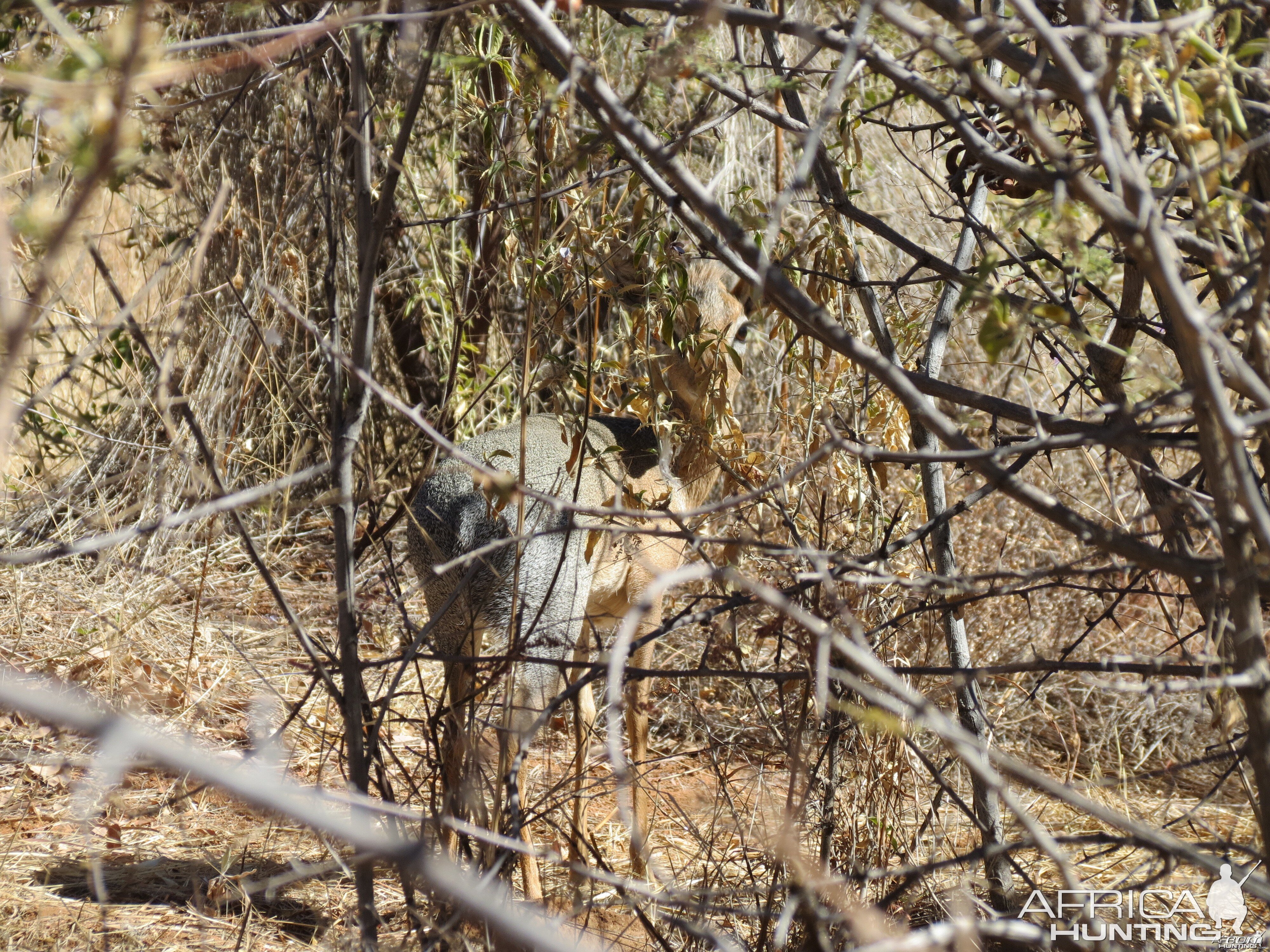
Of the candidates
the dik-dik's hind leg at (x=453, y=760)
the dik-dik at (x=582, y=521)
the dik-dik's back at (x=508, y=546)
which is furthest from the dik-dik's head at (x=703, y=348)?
the dik-dik's hind leg at (x=453, y=760)

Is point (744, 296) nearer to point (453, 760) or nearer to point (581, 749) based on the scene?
point (581, 749)

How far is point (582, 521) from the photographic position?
3.81m

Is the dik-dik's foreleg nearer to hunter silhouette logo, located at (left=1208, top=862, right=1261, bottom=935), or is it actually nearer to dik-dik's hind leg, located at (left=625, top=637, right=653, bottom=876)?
dik-dik's hind leg, located at (left=625, top=637, right=653, bottom=876)

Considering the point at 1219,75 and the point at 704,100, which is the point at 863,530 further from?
the point at 1219,75

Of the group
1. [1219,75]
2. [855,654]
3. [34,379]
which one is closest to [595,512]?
[855,654]

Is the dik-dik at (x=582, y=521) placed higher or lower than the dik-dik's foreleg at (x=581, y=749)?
higher

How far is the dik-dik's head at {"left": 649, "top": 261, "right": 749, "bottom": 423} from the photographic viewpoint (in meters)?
2.76

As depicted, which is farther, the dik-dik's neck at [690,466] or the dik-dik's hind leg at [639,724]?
the dik-dik's hind leg at [639,724]

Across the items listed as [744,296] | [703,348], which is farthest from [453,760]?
[744,296]

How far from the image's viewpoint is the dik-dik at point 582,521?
9.78ft

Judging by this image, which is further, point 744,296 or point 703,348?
point 744,296

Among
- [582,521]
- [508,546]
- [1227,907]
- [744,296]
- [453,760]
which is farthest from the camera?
[744,296]

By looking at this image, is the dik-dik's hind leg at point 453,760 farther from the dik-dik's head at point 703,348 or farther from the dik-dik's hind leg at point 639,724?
the dik-dik's hind leg at point 639,724

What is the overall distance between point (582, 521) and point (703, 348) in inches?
50.2
